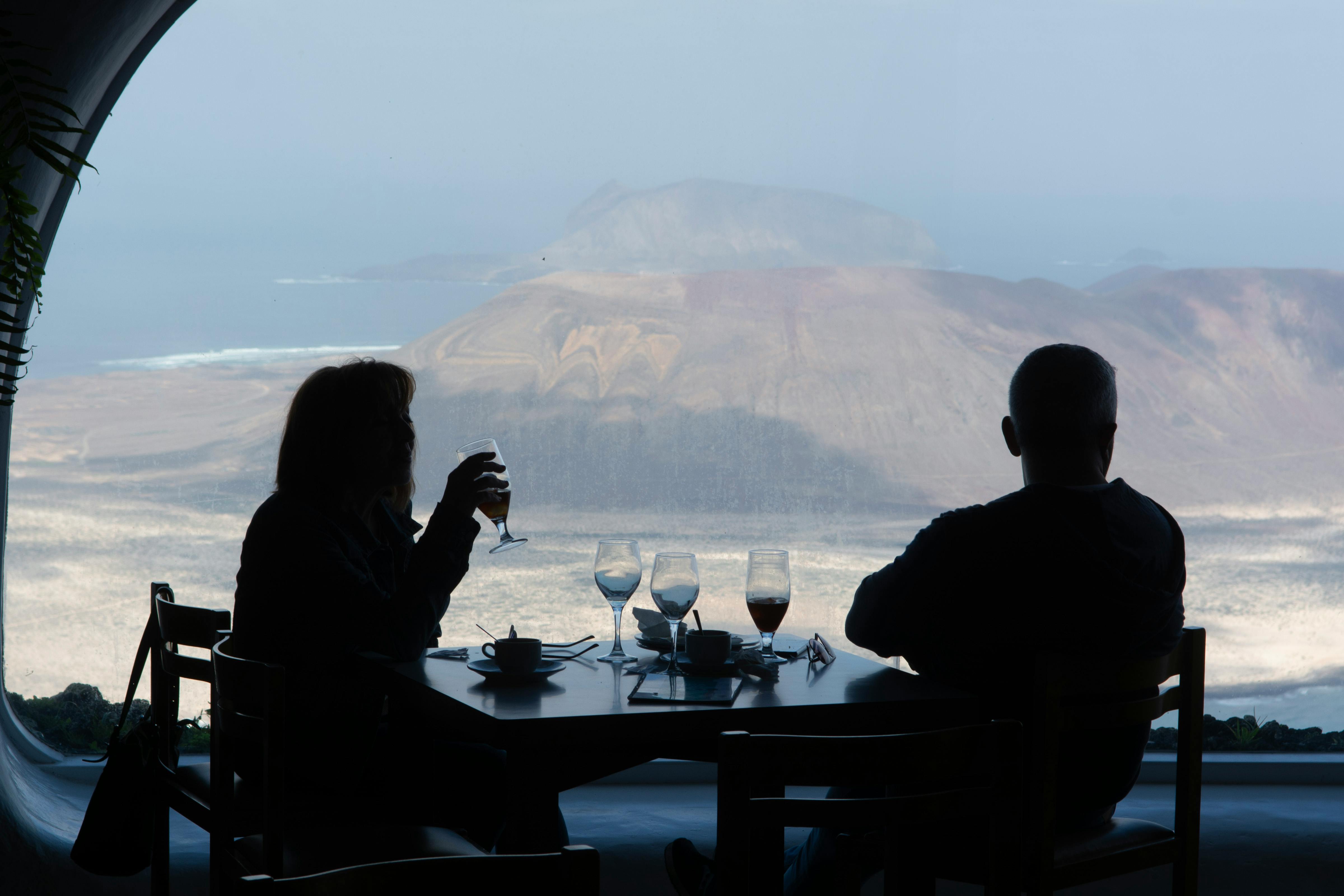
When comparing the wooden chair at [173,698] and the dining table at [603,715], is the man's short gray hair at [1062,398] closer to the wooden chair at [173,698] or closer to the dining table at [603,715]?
the dining table at [603,715]

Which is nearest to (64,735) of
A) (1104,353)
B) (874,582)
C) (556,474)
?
(556,474)

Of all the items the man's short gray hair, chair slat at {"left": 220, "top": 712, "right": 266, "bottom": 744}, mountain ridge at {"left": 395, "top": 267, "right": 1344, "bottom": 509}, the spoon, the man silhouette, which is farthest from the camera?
mountain ridge at {"left": 395, "top": 267, "right": 1344, "bottom": 509}

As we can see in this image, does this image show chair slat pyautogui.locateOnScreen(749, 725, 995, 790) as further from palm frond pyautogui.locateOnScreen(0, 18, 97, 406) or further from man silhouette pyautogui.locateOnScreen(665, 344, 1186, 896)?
palm frond pyautogui.locateOnScreen(0, 18, 97, 406)

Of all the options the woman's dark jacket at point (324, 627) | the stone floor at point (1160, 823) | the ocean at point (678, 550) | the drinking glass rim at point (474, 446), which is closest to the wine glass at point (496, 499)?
the drinking glass rim at point (474, 446)

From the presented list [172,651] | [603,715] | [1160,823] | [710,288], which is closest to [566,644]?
[603,715]

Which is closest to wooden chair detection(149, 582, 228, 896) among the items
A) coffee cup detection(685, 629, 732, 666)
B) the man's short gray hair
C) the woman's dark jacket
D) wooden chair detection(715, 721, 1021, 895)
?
the woman's dark jacket

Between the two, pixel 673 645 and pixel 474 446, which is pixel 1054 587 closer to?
pixel 673 645
